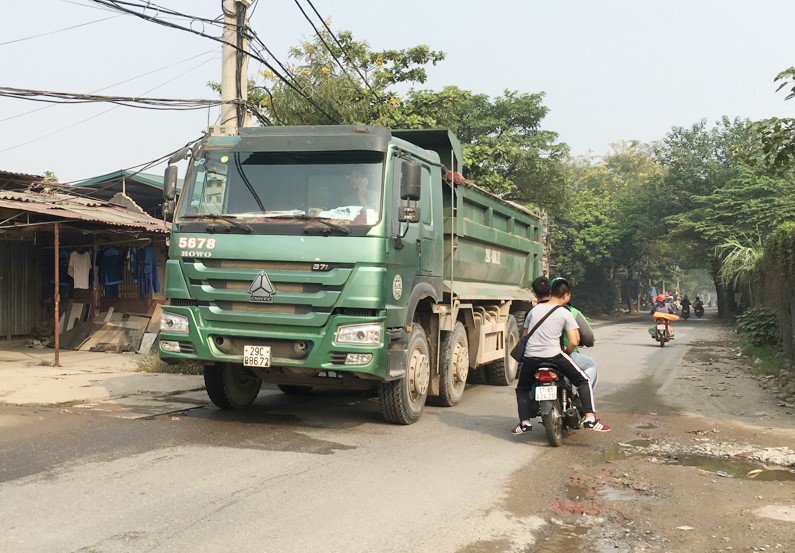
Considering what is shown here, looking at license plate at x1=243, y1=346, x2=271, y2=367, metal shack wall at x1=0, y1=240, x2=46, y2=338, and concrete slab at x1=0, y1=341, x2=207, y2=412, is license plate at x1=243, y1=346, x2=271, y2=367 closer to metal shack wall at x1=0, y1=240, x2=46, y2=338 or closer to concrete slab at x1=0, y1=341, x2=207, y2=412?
concrete slab at x1=0, y1=341, x2=207, y2=412

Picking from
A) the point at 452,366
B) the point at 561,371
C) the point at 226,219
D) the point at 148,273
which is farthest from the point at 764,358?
the point at 148,273

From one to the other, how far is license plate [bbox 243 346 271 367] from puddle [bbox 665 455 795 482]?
139 inches

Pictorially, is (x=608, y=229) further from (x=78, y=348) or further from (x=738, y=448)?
(x=738, y=448)

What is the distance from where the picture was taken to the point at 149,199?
20.3 metres

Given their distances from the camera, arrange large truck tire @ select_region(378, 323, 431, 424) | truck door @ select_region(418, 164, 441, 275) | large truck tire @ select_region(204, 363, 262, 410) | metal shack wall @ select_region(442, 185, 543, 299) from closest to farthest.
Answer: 1. large truck tire @ select_region(378, 323, 431, 424)
2. truck door @ select_region(418, 164, 441, 275)
3. large truck tire @ select_region(204, 363, 262, 410)
4. metal shack wall @ select_region(442, 185, 543, 299)

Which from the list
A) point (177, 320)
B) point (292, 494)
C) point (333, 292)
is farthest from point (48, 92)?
point (292, 494)

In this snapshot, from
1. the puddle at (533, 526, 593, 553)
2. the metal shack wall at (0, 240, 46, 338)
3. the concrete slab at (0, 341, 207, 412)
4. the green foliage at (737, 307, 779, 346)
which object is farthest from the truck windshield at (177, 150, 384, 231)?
the green foliage at (737, 307, 779, 346)

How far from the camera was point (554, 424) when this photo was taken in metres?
6.55

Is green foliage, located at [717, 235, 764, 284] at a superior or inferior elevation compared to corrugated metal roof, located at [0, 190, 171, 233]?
inferior

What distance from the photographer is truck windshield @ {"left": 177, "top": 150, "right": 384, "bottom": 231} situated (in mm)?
6789

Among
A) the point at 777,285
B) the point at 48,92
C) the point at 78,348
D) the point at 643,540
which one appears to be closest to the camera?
the point at 643,540

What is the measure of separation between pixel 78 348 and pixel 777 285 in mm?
14014

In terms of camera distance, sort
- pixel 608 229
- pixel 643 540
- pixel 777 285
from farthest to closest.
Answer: pixel 608 229, pixel 777 285, pixel 643 540

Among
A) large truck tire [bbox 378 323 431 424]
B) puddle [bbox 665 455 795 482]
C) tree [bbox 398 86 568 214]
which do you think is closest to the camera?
puddle [bbox 665 455 795 482]
